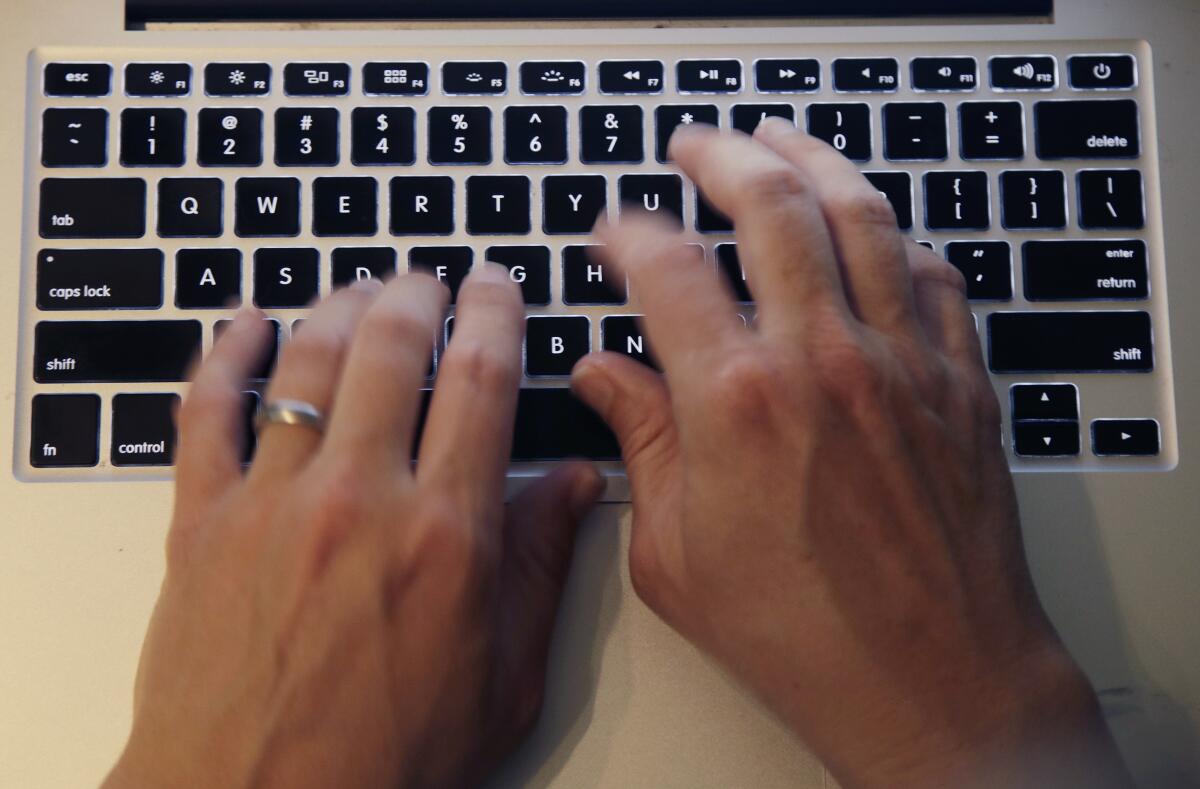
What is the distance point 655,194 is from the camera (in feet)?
2.12

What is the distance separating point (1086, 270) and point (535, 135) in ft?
1.33

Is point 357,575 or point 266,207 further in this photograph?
point 266,207

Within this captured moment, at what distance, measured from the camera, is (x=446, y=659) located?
0.53 meters

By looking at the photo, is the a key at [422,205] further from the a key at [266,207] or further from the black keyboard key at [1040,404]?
the black keyboard key at [1040,404]

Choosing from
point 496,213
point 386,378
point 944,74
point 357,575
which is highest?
point 944,74

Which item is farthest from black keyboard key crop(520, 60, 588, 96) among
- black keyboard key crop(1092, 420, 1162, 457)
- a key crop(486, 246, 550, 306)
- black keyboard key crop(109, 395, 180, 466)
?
black keyboard key crop(1092, 420, 1162, 457)

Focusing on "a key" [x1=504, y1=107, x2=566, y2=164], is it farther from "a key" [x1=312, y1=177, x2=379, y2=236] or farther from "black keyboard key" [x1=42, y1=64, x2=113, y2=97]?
"black keyboard key" [x1=42, y1=64, x2=113, y2=97]

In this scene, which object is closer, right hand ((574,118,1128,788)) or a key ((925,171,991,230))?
right hand ((574,118,1128,788))

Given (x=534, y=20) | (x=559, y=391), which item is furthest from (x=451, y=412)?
(x=534, y=20)

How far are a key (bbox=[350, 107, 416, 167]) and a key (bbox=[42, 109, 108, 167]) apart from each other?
0.58 feet

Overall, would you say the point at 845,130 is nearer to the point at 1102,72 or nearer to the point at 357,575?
the point at 1102,72

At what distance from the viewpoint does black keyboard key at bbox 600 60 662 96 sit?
0.66 metres

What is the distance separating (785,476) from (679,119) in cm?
27

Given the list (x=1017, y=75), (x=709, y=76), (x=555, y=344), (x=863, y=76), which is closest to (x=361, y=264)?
(x=555, y=344)
